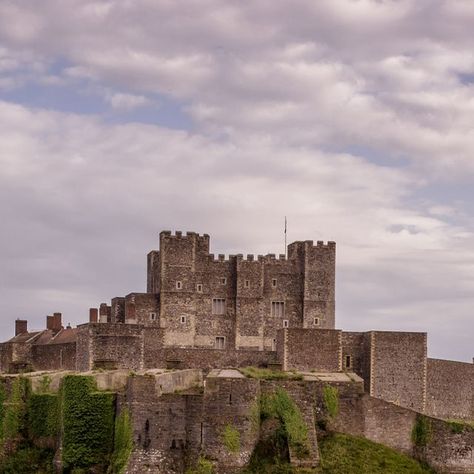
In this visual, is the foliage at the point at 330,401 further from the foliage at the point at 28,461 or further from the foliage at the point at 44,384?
the foliage at the point at 44,384

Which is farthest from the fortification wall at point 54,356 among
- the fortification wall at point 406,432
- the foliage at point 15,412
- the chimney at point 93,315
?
the fortification wall at point 406,432

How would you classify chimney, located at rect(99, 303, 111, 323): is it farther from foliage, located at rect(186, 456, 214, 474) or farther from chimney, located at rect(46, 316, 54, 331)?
foliage, located at rect(186, 456, 214, 474)

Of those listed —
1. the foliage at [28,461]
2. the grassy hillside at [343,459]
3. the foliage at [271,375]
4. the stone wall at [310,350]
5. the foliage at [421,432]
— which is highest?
the stone wall at [310,350]

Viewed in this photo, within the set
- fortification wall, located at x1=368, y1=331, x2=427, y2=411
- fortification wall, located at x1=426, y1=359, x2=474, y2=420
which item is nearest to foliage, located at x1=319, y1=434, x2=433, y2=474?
fortification wall, located at x1=368, y1=331, x2=427, y2=411

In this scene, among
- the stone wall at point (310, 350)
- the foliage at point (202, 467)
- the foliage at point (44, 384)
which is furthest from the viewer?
the stone wall at point (310, 350)

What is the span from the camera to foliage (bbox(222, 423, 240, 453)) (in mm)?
41750

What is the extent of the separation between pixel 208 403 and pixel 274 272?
98.7ft

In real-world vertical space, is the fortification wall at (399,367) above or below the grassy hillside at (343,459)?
above

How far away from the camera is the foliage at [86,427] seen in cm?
4359

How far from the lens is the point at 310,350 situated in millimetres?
57781

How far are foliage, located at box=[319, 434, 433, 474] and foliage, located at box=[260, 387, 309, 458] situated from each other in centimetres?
103

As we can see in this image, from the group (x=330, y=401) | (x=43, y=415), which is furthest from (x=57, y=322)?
(x=330, y=401)

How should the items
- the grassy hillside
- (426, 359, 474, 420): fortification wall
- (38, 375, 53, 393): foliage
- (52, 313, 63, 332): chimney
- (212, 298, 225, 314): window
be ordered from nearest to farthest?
1. the grassy hillside
2. (38, 375, 53, 393): foliage
3. (426, 359, 474, 420): fortification wall
4. (212, 298, 225, 314): window
5. (52, 313, 63, 332): chimney

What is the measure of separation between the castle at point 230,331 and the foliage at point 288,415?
16576mm
